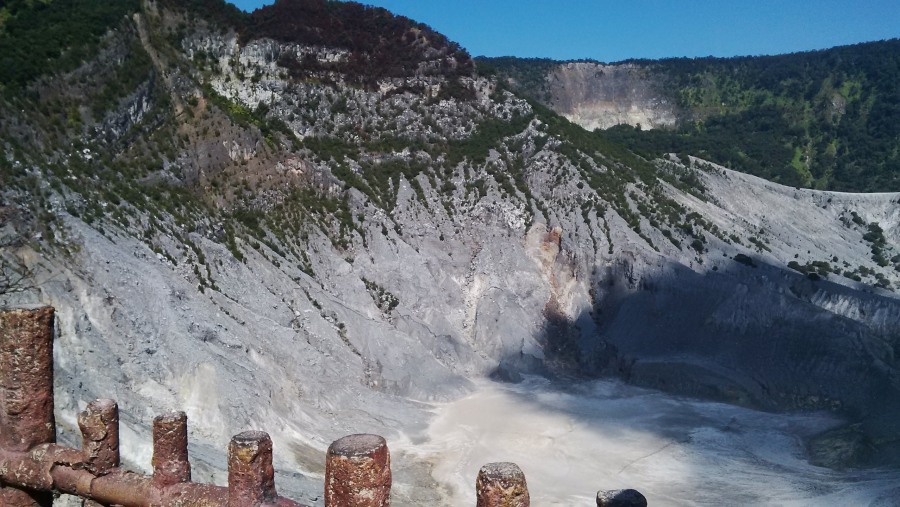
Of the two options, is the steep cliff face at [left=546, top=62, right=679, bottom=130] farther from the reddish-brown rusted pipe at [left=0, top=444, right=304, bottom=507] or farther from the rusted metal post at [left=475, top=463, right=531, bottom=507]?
the rusted metal post at [left=475, top=463, right=531, bottom=507]

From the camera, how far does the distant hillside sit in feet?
246

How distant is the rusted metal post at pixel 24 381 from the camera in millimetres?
6668

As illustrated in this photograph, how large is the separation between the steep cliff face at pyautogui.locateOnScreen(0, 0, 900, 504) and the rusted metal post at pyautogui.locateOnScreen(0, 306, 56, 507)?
909 cm

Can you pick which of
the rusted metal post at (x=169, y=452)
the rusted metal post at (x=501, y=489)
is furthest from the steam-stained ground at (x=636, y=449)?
the rusted metal post at (x=501, y=489)

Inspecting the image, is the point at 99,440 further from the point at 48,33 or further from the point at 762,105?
the point at 762,105

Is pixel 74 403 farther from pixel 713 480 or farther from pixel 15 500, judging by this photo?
pixel 713 480

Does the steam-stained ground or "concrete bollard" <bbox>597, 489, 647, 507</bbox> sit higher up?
"concrete bollard" <bbox>597, 489, 647, 507</bbox>

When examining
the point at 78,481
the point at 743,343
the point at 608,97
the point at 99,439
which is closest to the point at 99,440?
the point at 99,439

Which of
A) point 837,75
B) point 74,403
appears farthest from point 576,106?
point 74,403

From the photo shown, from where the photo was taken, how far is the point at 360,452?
16.0ft

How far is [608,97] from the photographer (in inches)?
4092

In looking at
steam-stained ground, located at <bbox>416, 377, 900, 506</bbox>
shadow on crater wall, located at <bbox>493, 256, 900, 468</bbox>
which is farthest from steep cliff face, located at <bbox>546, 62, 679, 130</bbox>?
steam-stained ground, located at <bbox>416, 377, 900, 506</bbox>

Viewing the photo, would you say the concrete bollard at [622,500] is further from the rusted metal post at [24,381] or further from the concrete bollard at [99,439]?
the rusted metal post at [24,381]

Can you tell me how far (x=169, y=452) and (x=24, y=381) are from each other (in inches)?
65.8
